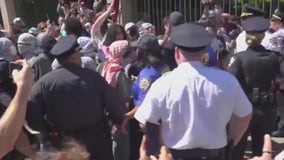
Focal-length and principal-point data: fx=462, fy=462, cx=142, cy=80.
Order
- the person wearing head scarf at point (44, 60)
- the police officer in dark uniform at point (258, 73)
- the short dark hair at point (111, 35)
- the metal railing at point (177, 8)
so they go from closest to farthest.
Answer: the police officer in dark uniform at point (258, 73) → the person wearing head scarf at point (44, 60) → the short dark hair at point (111, 35) → the metal railing at point (177, 8)

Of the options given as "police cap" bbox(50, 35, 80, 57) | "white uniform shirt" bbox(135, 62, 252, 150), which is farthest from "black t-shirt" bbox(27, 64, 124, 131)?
"white uniform shirt" bbox(135, 62, 252, 150)

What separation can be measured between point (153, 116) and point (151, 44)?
1304 mm

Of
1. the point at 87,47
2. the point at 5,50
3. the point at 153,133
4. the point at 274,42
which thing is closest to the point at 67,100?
the point at 153,133

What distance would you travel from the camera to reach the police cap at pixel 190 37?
2.97 m

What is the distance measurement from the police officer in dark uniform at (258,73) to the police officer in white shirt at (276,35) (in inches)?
48.9

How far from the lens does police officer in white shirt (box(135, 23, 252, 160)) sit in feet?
9.53

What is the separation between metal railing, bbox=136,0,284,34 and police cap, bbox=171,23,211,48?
7.34 m

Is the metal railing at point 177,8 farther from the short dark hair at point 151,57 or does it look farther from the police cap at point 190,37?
the police cap at point 190,37

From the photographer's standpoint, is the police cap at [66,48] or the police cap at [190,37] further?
the police cap at [66,48]

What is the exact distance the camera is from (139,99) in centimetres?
419

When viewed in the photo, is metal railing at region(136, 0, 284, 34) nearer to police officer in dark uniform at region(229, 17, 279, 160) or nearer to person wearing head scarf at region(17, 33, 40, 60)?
person wearing head scarf at region(17, 33, 40, 60)

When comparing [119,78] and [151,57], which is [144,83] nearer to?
[151,57]

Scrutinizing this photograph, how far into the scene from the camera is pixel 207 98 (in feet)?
9.52

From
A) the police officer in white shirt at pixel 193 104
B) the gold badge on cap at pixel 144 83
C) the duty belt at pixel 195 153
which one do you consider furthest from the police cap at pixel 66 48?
the duty belt at pixel 195 153
